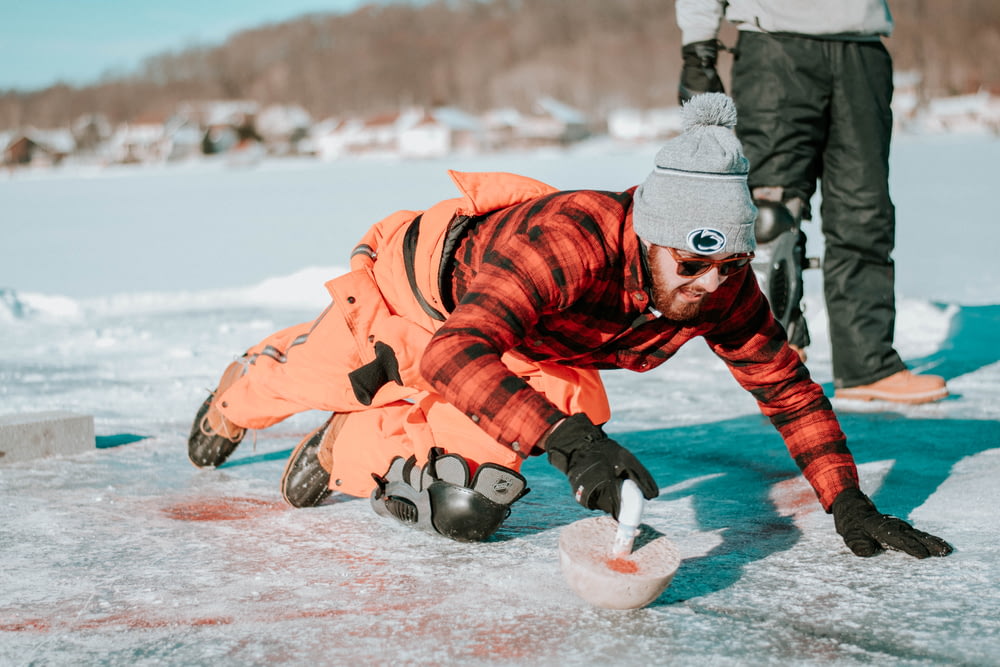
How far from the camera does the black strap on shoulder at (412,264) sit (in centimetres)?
197

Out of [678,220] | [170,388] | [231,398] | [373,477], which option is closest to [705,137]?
[678,220]

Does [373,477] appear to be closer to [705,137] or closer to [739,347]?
[739,347]

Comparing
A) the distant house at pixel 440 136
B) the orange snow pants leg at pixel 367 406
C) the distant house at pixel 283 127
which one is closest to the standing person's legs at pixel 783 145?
the orange snow pants leg at pixel 367 406

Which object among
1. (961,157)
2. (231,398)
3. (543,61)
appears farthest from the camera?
(543,61)

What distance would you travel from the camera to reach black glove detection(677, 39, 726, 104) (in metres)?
3.06

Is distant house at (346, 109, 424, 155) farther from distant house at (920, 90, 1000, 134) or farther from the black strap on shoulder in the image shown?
the black strap on shoulder

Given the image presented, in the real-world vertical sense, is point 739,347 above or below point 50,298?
above

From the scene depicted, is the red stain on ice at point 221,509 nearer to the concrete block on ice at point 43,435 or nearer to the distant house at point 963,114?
the concrete block on ice at point 43,435

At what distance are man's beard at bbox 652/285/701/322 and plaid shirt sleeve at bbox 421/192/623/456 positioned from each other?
11 centimetres

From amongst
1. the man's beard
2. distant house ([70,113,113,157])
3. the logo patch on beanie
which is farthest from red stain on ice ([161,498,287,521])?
distant house ([70,113,113,157])

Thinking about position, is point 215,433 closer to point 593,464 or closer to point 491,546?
point 491,546

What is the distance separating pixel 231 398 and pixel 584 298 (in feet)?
3.34

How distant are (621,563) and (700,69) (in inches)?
81.3

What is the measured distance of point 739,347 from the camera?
186 centimetres
